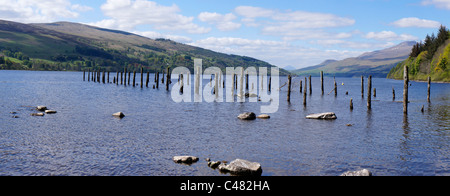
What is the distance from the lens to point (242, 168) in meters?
15.6

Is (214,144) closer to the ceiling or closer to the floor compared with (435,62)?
closer to the floor

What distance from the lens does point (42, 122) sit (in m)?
29.7

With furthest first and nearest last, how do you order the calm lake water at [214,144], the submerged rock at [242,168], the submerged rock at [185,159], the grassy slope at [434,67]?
1. the grassy slope at [434,67]
2. the submerged rock at [185,159]
3. the calm lake water at [214,144]
4. the submerged rock at [242,168]

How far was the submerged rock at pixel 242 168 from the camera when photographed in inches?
609

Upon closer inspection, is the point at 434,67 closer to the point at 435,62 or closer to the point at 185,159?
the point at 435,62

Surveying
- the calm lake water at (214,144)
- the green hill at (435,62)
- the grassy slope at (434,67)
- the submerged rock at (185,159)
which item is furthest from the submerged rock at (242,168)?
the green hill at (435,62)

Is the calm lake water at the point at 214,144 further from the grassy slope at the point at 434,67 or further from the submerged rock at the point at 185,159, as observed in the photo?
the grassy slope at the point at 434,67

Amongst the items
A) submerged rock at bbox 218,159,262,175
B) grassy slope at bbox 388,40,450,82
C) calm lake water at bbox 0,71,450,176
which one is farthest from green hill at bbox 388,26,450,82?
submerged rock at bbox 218,159,262,175

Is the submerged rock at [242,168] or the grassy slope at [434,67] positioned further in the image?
the grassy slope at [434,67]

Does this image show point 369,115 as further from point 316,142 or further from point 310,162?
point 310,162

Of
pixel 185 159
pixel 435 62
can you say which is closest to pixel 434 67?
pixel 435 62
